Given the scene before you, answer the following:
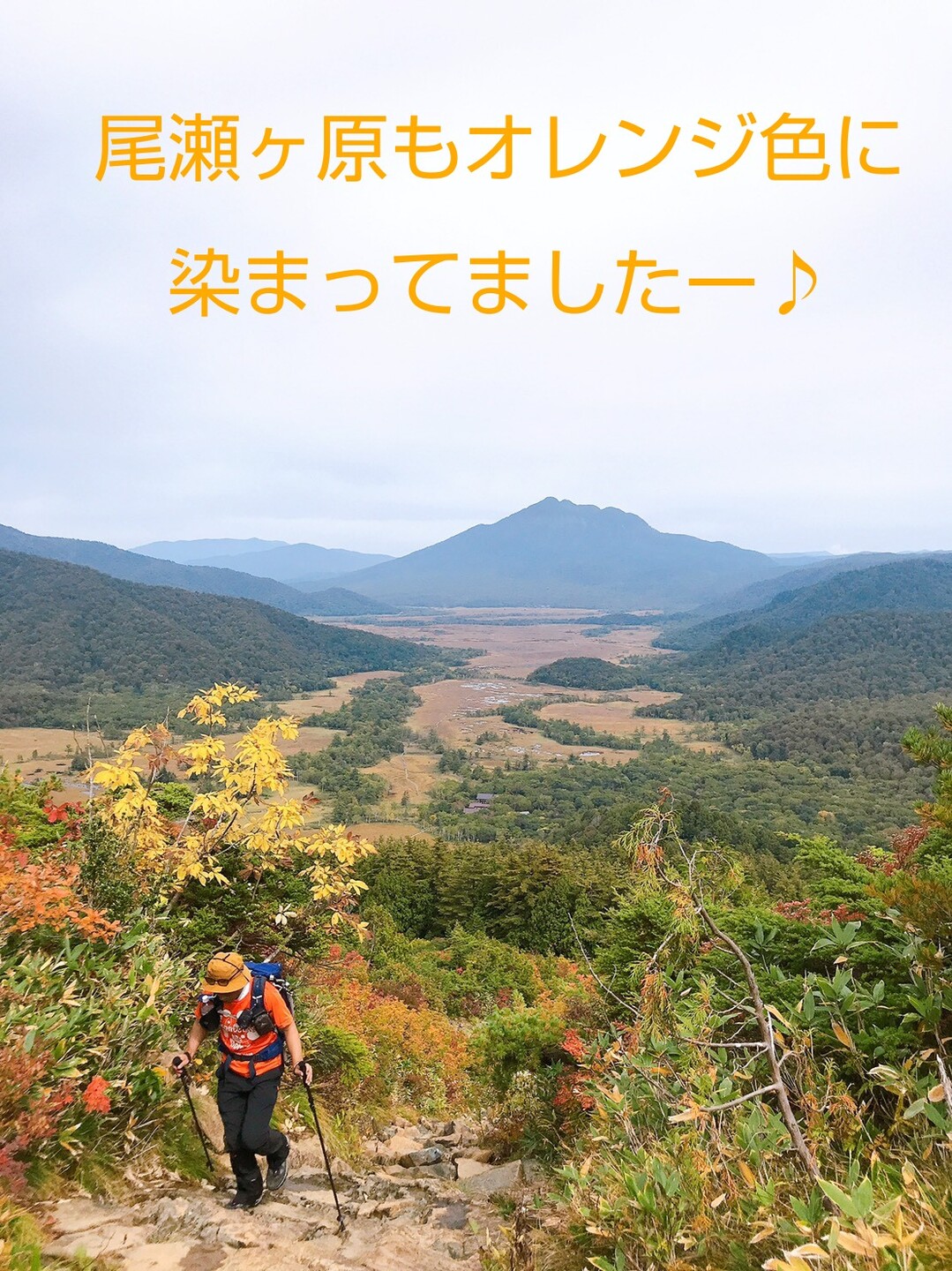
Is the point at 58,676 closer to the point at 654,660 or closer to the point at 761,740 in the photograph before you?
the point at 761,740

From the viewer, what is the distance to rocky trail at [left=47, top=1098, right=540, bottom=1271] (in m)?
2.53

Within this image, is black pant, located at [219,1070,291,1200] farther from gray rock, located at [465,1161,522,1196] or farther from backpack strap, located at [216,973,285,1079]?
gray rock, located at [465,1161,522,1196]

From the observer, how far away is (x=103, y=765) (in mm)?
A: 4336

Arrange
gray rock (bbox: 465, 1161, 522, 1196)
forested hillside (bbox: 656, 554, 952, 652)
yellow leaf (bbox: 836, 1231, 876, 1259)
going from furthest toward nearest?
forested hillside (bbox: 656, 554, 952, 652) → gray rock (bbox: 465, 1161, 522, 1196) → yellow leaf (bbox: 836, 1231, 876, 1259)

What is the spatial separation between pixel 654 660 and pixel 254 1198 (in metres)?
146

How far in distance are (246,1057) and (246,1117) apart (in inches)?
11.3

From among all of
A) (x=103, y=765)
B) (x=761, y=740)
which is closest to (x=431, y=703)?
(x=761, y=740)

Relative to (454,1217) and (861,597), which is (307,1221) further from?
(861,597)

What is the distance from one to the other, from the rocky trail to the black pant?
0.12m

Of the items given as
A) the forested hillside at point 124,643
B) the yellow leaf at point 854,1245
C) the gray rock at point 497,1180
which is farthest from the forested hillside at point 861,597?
the yellow leaf at point 854,1245

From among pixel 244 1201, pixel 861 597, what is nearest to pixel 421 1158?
pixel 244 1201

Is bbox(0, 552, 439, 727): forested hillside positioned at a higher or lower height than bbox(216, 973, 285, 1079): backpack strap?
lower

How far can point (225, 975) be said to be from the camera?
9.82 ft

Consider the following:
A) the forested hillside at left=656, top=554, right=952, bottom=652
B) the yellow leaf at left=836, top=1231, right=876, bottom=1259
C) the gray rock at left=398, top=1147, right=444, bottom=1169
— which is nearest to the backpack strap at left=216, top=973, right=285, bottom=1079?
the gray rock at left=398, top=1147, right=444, bottom=1169
